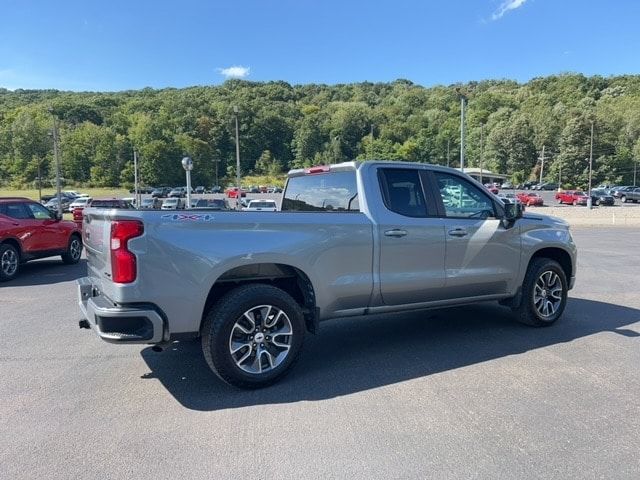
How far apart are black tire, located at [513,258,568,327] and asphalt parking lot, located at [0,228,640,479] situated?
0.14 metres

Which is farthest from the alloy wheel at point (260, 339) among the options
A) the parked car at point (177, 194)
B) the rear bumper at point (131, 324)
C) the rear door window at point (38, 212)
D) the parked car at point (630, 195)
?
the parked car at point (177, 194)

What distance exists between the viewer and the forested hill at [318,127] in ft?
327

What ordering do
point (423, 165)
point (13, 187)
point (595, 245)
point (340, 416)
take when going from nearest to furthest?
point (340, 416), point (423, 165), point (595, 245), point (13, 187)

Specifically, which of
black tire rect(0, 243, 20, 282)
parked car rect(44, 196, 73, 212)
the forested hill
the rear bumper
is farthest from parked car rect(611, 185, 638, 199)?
the rear bumper

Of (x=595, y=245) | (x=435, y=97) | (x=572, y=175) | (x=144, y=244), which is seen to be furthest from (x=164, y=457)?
Answer: (x=435, y=97)

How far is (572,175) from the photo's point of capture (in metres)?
91.9

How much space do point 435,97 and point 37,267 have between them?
111 meters

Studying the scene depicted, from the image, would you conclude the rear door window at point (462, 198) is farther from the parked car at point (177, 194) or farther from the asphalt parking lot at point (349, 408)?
the parked car at point (177, 194)

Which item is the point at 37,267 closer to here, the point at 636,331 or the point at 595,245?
the point at 636,331

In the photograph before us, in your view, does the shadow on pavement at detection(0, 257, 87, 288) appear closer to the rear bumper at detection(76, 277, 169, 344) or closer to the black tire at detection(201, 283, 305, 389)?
the rear bumper at detection(76, 277, 169, 344)

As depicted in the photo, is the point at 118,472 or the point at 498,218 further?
the point at 498,218

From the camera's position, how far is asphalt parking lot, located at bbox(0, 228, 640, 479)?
3.15 meters

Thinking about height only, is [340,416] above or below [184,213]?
below

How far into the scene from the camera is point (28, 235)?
36.4 feet
